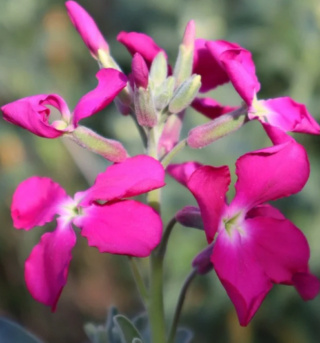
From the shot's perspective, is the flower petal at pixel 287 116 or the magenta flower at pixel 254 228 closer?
the magenta flower at pixel 254 228

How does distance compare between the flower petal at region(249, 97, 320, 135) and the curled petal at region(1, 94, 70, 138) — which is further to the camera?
the flower petal at region(249, 97, 320, 135)

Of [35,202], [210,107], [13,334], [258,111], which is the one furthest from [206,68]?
[13,334]

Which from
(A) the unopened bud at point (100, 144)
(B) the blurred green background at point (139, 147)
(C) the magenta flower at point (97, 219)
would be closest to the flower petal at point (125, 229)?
(C) the magenta flower at point (97, 219)

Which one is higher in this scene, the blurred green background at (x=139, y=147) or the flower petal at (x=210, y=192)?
the flower petal at (x=210, y=192)

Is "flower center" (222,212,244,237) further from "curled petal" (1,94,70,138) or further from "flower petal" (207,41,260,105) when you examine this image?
"curled petal" (1,94,70,138)

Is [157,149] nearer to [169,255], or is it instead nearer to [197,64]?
[197,64]

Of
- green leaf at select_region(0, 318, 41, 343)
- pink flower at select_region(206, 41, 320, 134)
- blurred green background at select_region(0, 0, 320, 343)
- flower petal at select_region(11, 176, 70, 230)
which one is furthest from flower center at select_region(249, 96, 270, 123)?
blurred green background at select_region(0, 0, 320, 343)

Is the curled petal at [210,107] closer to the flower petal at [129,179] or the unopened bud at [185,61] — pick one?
the unopened bud at [185,61]
